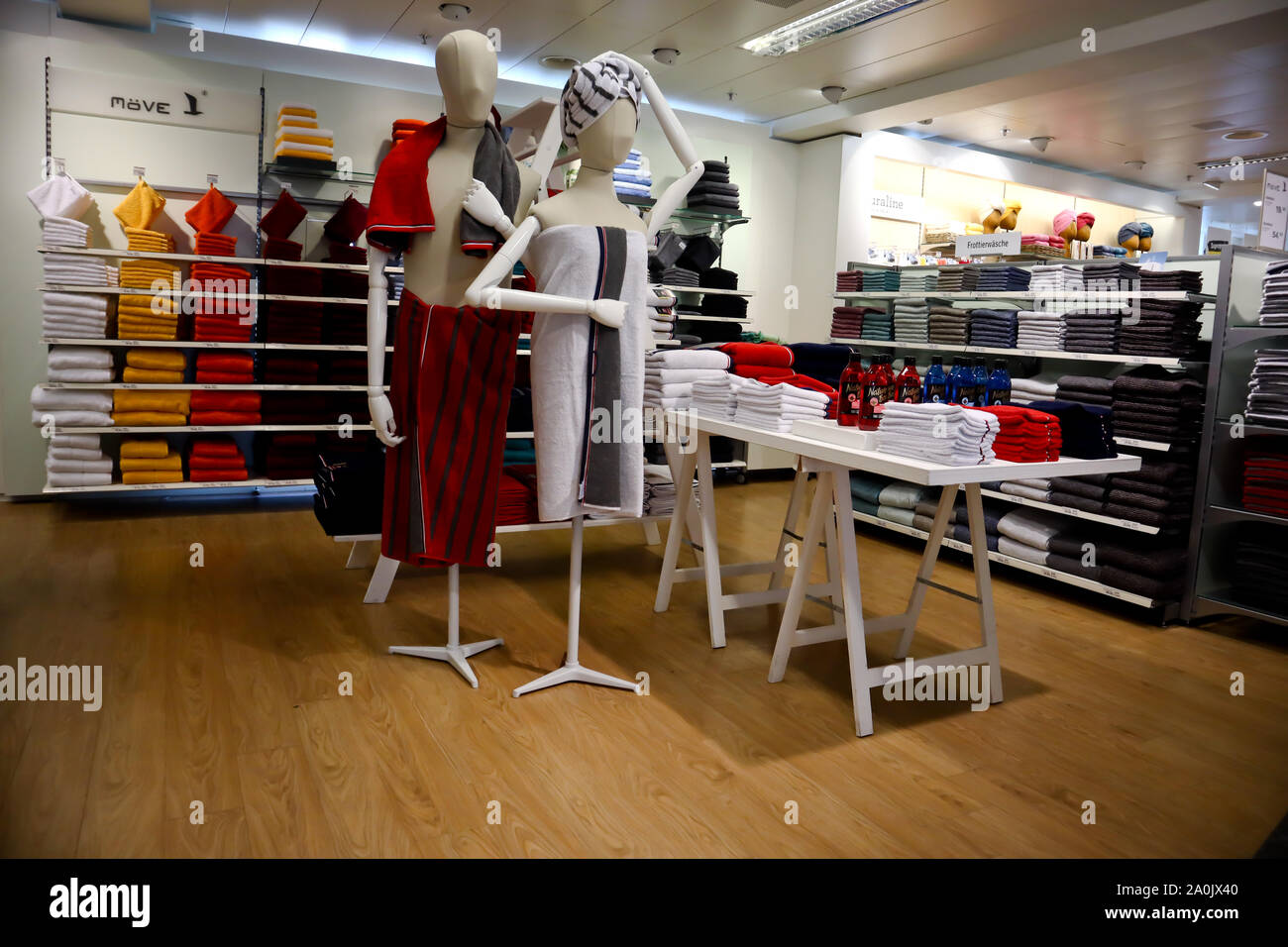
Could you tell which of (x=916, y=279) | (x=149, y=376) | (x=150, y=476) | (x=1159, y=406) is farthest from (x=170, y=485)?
(x=1159, y=406)

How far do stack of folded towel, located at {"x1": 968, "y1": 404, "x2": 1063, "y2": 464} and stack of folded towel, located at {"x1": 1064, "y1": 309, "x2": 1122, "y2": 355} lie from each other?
1936mm

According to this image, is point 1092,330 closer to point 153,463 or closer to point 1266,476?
point 1266,476

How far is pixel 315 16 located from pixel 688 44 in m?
2.22

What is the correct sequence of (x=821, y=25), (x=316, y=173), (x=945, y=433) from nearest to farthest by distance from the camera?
(x=945, y=433)
(x=821, y=25)
(x=316, y=173)

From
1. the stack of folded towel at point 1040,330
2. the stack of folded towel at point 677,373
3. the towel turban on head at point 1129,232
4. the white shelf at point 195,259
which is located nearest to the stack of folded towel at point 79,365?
the white shelf at point 195,259

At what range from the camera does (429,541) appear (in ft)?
9.29

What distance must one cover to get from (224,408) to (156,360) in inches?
18.1

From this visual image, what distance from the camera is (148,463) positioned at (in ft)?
16.6

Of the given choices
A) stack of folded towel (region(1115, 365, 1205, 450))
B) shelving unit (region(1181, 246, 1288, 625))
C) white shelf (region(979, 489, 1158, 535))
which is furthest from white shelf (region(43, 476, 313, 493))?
shelving unit (region(1181, 246, 1288, 625))

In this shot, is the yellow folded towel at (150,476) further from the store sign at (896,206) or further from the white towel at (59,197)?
the store sign at (896,206)

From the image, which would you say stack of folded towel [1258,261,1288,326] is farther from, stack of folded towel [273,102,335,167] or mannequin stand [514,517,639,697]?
stack of folded towel [273,102,335,167]

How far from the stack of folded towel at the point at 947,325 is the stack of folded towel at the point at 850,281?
816 millimetres

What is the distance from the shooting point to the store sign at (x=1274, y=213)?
12.4 ft

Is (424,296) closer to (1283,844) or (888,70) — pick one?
(1283,844)
